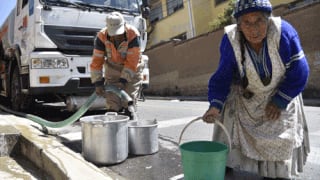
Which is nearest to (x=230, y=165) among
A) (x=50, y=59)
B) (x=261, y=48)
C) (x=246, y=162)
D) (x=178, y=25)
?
(x=246, y=162)

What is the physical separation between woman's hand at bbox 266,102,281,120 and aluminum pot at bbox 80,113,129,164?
154 cm

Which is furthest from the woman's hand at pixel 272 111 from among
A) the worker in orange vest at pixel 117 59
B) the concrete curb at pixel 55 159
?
the worker in orange vest at pixel 117 59

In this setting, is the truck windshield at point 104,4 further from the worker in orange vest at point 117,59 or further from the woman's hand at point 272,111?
the woman's hand at point 272,111

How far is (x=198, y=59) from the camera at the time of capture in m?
16.3

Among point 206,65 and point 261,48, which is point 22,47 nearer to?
point 261,48

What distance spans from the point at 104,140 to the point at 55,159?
0.49 m

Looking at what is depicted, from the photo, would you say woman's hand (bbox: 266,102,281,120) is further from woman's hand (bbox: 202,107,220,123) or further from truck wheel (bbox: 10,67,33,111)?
truck wheel (bbox: 10,67,33,111)

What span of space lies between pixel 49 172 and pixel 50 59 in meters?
2.79

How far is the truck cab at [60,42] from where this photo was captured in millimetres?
5727

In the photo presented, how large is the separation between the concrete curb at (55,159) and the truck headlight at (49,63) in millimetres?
1393

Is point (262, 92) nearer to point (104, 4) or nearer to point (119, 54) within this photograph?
point (119, 54)

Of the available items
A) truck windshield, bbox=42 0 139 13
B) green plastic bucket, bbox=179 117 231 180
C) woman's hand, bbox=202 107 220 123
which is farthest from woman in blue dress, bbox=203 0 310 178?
truck windshield, bbox=42 0 139 13

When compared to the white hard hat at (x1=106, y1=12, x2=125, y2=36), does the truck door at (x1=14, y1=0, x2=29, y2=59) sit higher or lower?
higher

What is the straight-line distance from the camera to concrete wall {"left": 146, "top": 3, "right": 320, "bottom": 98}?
11.0 m
